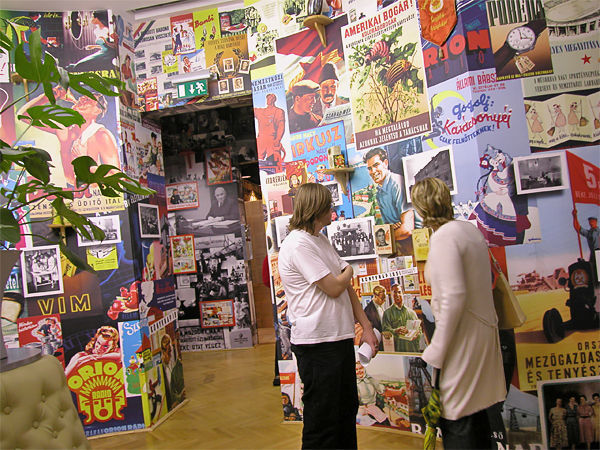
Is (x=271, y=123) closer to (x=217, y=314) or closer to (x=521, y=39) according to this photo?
(x=521, y=39)

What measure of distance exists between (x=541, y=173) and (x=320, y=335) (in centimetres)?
177

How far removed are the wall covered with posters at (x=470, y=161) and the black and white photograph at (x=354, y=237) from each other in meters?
0.01

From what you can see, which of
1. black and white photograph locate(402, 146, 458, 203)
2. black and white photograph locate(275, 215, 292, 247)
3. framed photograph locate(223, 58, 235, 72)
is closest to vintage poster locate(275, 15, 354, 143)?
black and white photograph locate(402, 146, 458, 203)

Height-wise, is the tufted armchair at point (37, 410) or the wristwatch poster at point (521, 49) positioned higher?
the wristwatch poster at point (521, 49)

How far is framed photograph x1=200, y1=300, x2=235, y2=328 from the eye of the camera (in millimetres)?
7613

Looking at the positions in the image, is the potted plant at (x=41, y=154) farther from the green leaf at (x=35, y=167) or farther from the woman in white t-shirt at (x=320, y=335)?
the woman in white t-shirt at (x=320, y=335)

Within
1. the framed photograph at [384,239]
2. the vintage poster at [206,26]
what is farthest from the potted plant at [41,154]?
the vintage poster at [206,26]

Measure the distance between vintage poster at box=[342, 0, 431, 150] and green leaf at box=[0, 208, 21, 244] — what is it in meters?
2.56

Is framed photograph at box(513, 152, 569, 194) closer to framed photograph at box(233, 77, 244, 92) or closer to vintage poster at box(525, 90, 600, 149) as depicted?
vintage poster at box(525, 90, 600, 149)

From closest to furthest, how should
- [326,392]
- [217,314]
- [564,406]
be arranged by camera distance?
[326,392]
[564,406]
[217,314]

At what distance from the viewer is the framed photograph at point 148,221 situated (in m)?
4.66

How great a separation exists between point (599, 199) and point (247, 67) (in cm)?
372

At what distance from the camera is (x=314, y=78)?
4.00 m

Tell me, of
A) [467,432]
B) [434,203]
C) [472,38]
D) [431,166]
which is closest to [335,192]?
[431,166]
